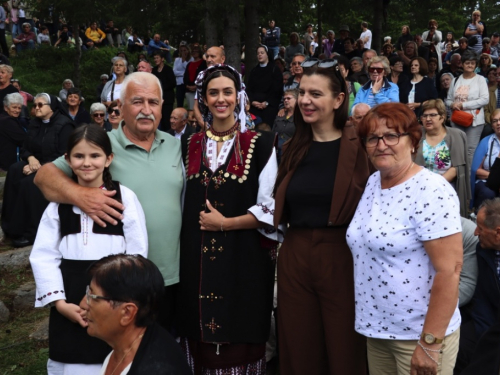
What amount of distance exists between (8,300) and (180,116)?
4193 millimetres

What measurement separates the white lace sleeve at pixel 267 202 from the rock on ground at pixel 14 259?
4.29 metres

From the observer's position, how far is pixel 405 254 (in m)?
2.68

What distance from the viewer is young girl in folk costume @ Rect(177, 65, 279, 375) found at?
3.44 meters

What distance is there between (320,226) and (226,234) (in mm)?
584

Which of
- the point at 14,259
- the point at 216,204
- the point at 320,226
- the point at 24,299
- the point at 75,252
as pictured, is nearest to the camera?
the point at 75,252

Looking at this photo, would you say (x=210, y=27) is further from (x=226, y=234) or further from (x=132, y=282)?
(x=132, y=282)

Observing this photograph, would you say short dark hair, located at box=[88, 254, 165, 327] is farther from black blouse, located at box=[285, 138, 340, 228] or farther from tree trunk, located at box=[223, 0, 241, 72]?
tree trunk, located at box=[223, 0, 241, 72]

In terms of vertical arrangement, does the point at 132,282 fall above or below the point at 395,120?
below

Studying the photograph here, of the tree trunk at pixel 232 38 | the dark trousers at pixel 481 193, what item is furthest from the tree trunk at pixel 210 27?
the dark trousers at pixel 481 193

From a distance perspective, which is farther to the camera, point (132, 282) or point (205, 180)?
point (205, 180)

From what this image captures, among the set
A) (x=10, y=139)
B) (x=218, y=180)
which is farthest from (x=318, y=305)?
(x=10, y=139)

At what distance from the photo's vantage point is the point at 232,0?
1061 centimetres

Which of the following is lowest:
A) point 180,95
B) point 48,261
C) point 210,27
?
point 48,261

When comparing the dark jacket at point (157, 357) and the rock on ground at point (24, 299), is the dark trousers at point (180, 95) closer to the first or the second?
the rock on ground at point (24, 299)
